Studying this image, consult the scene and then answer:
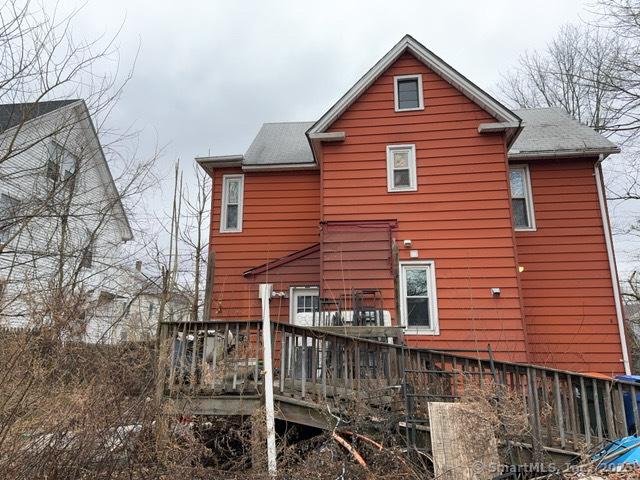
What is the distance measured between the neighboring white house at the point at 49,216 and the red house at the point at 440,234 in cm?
318

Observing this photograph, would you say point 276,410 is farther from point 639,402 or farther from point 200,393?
point 639,402

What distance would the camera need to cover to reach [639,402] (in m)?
5.43

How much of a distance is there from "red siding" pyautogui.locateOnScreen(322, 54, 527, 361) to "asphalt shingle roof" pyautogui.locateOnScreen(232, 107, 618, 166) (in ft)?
4.78

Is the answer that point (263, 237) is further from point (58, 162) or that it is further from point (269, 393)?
point (269, 393)

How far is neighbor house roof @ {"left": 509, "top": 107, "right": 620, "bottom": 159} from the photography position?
10.1 m

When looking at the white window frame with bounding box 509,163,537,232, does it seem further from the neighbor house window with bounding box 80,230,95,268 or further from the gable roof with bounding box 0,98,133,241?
the neighbor house window with bounding box 80,230,95,268

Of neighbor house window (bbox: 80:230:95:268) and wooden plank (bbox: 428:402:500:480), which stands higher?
neighbor house window (bbox: 80:230:95:268)

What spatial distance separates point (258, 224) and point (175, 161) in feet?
19.1

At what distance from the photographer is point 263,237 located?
11.1m

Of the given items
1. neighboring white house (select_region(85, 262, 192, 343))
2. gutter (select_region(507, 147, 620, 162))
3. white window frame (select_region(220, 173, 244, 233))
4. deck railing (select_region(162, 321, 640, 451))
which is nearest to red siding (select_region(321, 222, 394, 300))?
white window frame (select_region(220, 173, 244, 233))

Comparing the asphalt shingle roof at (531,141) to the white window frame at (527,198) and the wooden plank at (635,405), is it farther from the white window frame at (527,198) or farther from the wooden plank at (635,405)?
the wooden plank at (635,405)

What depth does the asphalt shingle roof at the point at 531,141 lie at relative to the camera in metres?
10.3

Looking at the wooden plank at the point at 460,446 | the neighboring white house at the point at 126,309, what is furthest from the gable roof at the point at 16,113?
the wooden plank at the point at 460,446

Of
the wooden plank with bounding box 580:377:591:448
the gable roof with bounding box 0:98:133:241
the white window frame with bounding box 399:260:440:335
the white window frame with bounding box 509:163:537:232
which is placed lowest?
the wooden plank with bounding box 580:377:591:448
